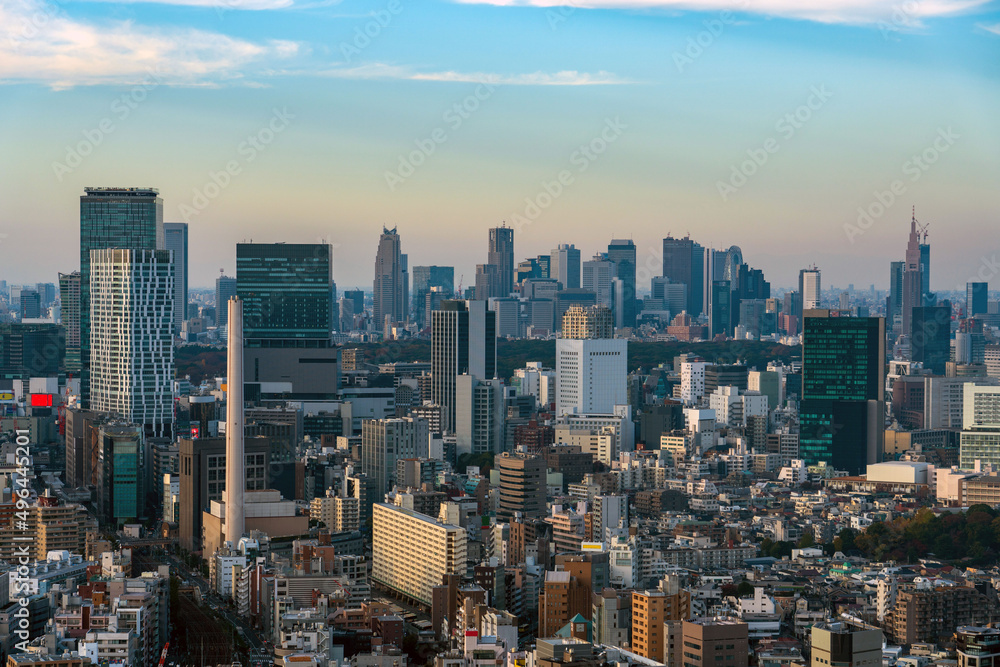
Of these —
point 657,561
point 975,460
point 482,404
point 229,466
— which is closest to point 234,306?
point 229,466

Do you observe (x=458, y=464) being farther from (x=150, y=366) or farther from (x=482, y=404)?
(x=150, y=366)

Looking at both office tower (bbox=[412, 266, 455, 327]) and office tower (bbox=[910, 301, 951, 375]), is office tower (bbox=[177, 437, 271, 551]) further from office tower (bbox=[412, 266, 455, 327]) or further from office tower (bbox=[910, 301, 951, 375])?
office tower (bbox=[412, 266, 455, 327])

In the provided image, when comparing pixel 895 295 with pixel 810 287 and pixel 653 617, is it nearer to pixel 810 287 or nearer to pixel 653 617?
pixel 810 287

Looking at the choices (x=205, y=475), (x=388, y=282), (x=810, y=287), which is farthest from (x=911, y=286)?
(x=205, y=475)

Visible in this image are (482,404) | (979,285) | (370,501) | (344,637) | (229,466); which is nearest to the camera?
(344,637)

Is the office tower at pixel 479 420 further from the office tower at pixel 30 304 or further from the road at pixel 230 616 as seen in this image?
the office tower at pixel 30 304

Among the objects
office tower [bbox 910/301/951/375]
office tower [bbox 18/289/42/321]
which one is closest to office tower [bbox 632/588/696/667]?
office tower [bbox 910/301/951/375]
